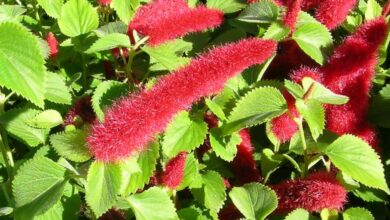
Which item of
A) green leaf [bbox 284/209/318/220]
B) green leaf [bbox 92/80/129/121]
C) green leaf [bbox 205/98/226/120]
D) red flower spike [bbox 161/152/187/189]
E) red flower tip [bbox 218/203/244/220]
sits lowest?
red flower tip [bbox 218/203/244/220]

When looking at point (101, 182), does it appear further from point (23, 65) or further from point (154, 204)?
point (23, 65)

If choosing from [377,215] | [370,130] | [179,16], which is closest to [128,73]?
[179,16]

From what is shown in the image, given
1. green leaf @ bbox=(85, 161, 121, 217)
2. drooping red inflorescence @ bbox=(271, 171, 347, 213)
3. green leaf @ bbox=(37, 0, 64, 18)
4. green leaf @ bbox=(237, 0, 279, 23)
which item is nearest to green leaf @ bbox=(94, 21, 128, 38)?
green leaf @ bbox=(37, 0, 64, 18)

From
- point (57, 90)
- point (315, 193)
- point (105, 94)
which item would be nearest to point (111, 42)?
point (105, 94)

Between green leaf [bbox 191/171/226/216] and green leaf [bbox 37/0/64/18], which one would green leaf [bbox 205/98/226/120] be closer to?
green leaf [bbox 191/171/226/216]

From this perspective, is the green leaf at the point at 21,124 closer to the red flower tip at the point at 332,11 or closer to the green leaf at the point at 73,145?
the green leaf at the point at 73,145
